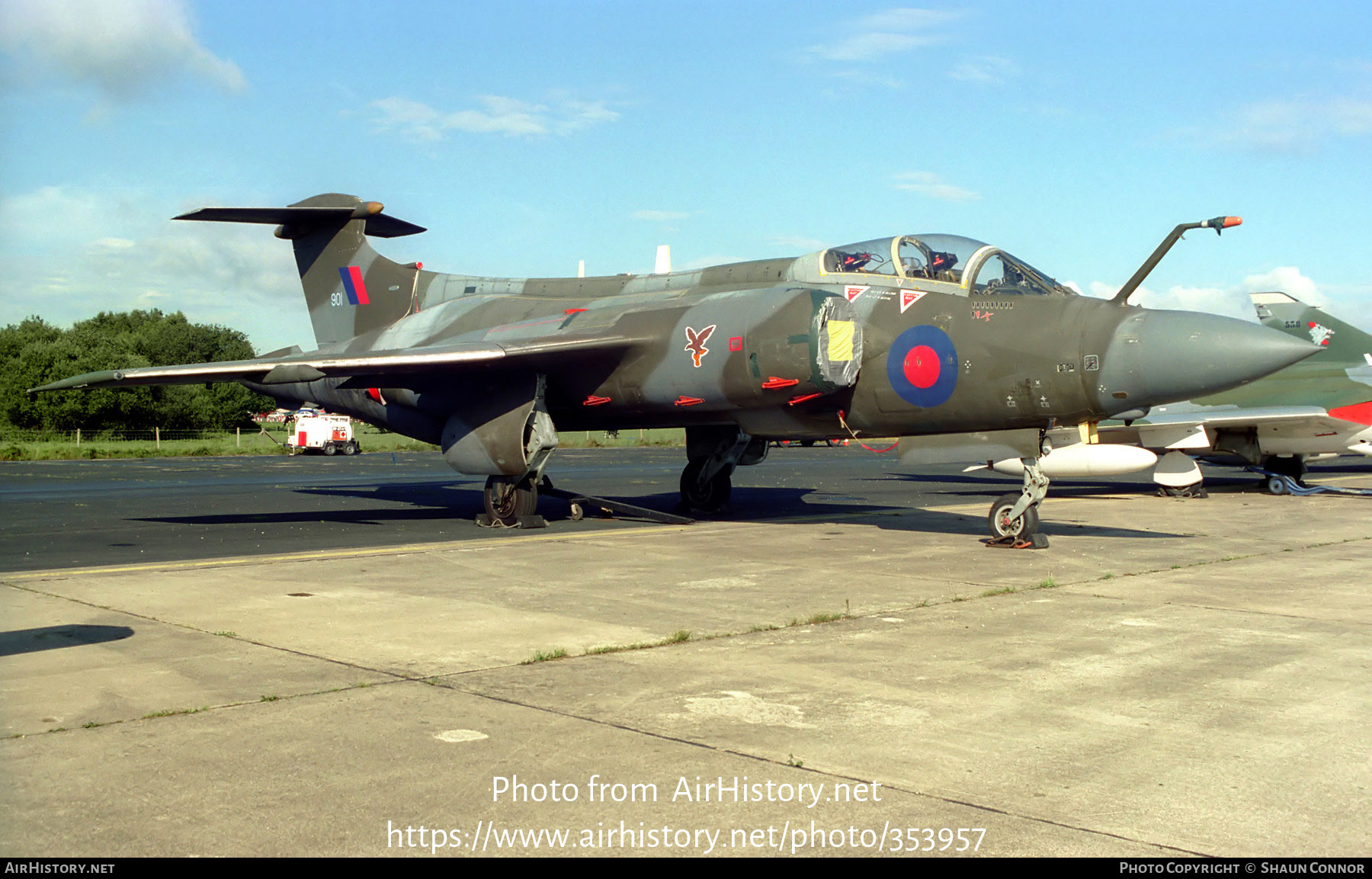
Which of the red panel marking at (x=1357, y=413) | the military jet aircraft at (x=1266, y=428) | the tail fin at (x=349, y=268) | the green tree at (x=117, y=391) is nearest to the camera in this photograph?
the tail fin at (x=349, y=268)

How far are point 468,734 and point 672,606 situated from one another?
378 centimetres

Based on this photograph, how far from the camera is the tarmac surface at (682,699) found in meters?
3.82

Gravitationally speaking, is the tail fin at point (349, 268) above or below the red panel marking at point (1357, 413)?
above

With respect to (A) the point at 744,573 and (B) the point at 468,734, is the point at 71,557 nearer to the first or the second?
(A) the point at 744,573

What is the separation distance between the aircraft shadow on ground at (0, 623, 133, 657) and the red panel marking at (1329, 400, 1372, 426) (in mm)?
22022

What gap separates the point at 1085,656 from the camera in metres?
6.80

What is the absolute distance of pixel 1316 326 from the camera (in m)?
25.2

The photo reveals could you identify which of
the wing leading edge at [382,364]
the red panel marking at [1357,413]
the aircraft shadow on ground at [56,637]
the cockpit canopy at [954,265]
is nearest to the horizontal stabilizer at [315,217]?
the wing leading edge at [382,364]

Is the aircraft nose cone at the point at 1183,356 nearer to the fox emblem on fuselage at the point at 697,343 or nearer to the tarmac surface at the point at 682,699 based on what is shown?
the tarmac surface at the point at 682,699

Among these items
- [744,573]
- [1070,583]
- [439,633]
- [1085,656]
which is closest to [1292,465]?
[1070,583]

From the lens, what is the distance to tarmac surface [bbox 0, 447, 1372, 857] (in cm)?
382

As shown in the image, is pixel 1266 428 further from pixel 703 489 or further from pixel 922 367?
pixel 922 367

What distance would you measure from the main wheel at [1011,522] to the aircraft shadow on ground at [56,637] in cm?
910

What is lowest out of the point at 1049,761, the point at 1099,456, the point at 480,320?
the point at 1049,761
